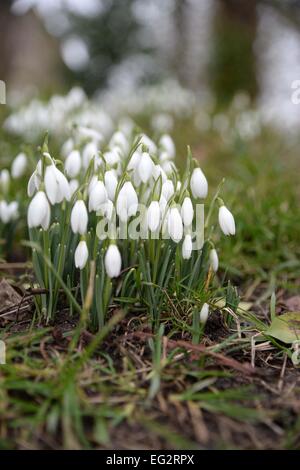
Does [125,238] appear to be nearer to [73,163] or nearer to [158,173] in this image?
[158,173]

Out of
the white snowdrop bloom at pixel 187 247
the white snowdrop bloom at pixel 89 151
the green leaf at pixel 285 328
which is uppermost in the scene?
the white snowdrop bloom at pixel 89 151

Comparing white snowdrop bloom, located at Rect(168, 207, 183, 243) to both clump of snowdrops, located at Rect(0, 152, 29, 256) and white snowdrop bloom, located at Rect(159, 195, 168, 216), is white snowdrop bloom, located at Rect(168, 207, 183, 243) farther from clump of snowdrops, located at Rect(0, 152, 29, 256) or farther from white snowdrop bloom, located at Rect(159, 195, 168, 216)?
clump of snowdrops, located at Rect(0, 152, 29, 256)

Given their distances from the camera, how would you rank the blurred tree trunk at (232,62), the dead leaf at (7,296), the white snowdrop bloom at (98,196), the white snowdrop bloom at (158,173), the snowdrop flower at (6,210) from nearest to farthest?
1. the white snowdrop bloom at (98,196)
2. the white snowdrop bloom at (158,173)
3. the dead leaf at (7,296)
4. the snowdrop flower at (6,210)
5. the blurred tree trunk at (232,62)

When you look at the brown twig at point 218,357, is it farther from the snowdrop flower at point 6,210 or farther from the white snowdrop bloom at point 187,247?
the snowdrop flower at point 6,210

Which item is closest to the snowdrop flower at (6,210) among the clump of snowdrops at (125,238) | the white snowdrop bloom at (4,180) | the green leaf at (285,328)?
the white snowdrop bloom at (4,180)

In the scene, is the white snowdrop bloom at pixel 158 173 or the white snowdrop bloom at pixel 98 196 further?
the white snowdrop bloom at pixel 158 173

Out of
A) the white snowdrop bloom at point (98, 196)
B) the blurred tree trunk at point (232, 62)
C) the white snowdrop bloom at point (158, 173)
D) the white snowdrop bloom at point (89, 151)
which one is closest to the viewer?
the white snowdrop bloom at point (98, 196)

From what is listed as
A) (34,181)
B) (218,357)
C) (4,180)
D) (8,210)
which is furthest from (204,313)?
(4,180)

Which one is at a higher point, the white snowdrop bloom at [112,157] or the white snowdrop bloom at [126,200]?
the white snowdrop bloom at [112,157]
